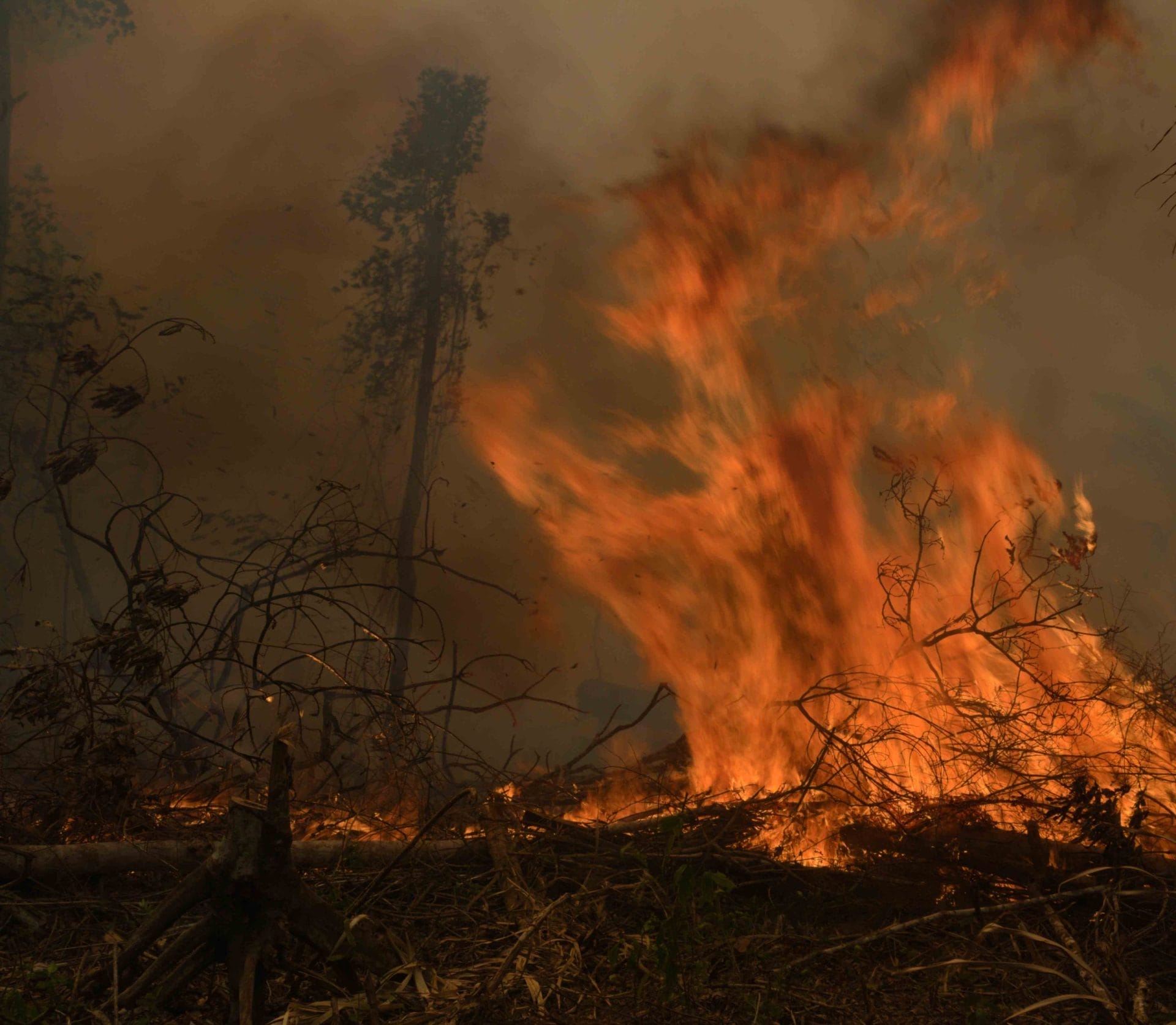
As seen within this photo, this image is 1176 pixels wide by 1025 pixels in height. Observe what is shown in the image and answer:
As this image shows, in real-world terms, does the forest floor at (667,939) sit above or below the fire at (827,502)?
below

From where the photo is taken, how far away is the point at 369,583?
3988 millimetres

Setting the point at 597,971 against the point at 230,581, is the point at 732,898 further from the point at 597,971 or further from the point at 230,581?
the point at 230,581

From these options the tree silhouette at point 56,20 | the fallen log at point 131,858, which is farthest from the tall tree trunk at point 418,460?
the tree silhouette at point 56,20

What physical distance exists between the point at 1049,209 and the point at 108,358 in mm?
4134

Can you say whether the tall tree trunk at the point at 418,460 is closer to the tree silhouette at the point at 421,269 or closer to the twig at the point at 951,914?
the tree silhouette at the point at 421,269

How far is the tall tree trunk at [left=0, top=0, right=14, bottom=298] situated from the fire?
1.86 meters

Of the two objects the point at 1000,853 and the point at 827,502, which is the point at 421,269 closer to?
the point at 827,502

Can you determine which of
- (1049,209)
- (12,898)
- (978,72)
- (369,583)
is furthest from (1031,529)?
(12,898)

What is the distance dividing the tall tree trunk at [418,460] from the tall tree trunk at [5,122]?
61.3 inches

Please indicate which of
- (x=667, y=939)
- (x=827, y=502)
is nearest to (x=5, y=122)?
(x=827, y=502)

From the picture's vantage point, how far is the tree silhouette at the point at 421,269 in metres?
4.10

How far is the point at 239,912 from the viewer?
6.41 feet

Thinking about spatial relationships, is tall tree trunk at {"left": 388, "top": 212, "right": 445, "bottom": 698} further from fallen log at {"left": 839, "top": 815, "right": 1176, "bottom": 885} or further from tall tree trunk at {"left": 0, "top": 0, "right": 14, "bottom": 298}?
fallen log at {"left": 839, "top": 815, "right": 1176, "bottom": 885}

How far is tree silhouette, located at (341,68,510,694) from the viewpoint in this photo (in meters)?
4.10
